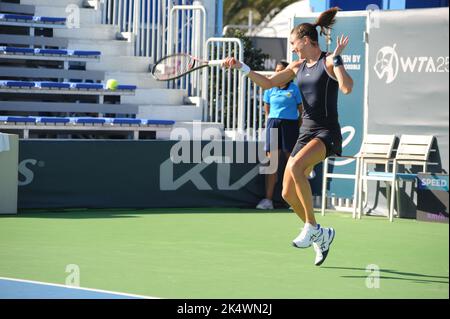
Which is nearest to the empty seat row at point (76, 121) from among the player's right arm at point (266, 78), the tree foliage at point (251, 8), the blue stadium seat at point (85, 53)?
the blue stadium seat at point (85, 53)

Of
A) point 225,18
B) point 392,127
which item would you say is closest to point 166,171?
point 392,127

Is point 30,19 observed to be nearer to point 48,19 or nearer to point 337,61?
point 48,19

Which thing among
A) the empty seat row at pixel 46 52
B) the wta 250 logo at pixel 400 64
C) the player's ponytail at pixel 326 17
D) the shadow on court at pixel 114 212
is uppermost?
the player's ponytail at pixel 326 17

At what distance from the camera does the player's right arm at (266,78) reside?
867cm

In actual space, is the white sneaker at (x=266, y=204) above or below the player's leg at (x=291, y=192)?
below

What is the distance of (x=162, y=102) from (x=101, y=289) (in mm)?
10417

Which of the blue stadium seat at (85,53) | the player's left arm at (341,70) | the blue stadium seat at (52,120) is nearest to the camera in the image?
the player's left arm at (341,70)

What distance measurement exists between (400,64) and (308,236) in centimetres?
593

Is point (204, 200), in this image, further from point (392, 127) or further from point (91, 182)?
point (392, 127)

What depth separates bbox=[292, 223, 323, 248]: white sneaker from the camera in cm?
852

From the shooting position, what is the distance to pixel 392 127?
45.6 ft

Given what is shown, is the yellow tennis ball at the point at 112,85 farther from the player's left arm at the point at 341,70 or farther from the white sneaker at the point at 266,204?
the player's left arm at the point at 341,70

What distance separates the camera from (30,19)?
58.9ft

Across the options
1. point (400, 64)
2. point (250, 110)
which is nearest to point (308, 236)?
point (400, 64)
